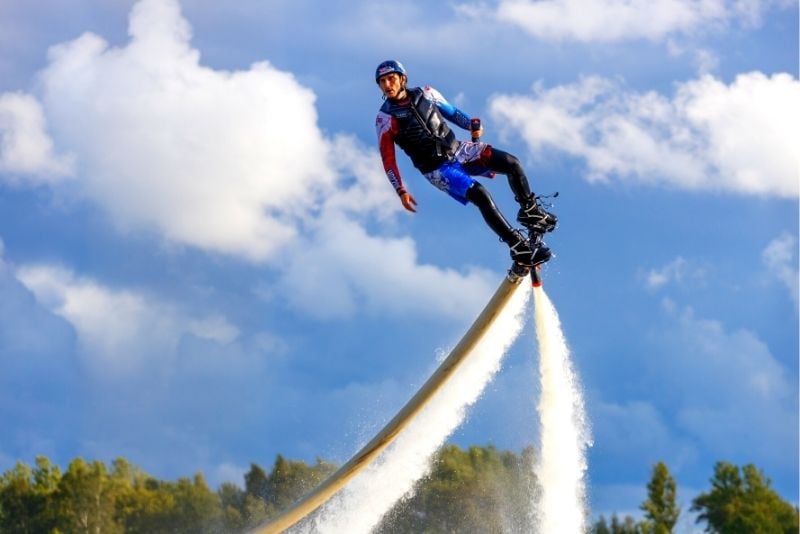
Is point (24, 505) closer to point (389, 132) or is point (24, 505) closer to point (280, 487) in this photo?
point (280, 487)

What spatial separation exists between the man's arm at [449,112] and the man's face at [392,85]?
529 mm

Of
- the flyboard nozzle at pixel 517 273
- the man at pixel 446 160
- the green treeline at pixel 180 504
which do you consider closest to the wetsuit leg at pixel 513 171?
the man at pixel 446 160

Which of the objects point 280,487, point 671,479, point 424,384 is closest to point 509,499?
point 424,384

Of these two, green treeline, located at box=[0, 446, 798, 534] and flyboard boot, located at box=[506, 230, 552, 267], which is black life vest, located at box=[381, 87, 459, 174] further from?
green treeline, located at box=[0, 446, 798, 534]

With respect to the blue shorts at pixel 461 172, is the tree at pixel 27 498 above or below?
above

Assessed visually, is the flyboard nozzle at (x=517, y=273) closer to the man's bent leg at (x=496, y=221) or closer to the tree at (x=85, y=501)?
the man's bent leg at (x=496, y=221)

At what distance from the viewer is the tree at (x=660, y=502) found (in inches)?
2488

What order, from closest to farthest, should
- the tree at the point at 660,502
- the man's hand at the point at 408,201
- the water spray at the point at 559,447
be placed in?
the man's hand at the point at 408,201 < the water spray at the point at 559,447 < the tree at the point at 660,502

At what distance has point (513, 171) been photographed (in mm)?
20000

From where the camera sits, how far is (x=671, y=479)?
64562mm

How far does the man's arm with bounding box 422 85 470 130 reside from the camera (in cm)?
2052

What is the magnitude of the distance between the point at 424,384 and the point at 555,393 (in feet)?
7.60

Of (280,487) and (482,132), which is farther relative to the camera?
(280,487)

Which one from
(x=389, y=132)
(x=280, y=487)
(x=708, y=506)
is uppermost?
(x=708, y=506)
